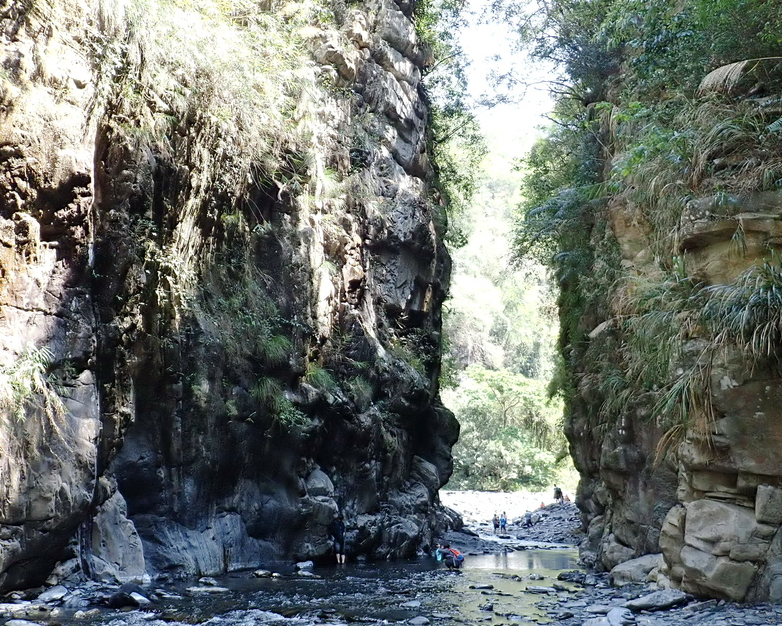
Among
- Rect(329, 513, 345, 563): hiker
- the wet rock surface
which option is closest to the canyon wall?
the wet rock surface

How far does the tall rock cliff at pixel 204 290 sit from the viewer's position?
33.2 ft

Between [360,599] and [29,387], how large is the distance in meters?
6.18

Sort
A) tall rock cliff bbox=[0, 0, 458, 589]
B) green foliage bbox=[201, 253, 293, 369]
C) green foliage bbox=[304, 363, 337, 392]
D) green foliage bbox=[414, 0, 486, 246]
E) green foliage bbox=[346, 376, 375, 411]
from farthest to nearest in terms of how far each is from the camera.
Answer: green foliage bbox=[414, 0, 486, 246]
green foliage bbox=[346, 376, 375, 411]
green foliage bbox=[304, 363, 337, 392]
green foliage bbox=[201, 253, 293, 369]
tall rock cliff bbox=[0, 0, 458, 589]

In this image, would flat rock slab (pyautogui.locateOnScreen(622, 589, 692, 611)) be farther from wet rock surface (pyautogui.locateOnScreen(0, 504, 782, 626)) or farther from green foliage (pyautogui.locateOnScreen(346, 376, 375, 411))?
green foliage (pyautogui.locateOnScreen(346, 376, 375, 411))

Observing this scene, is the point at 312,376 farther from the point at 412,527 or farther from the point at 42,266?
the point at 42,266

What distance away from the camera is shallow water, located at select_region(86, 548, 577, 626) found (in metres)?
9.62

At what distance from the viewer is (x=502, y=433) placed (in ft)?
145

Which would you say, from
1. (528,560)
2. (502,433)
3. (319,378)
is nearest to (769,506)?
(319,378)

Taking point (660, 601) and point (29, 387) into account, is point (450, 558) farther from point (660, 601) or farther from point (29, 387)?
point (29, 387)

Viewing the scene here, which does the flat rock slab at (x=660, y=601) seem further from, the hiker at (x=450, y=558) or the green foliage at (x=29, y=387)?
the hiker at (x=450, y=558)

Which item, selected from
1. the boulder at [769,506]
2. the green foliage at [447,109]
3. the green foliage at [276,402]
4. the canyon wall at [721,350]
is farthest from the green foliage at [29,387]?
the green foliage at [447,109]

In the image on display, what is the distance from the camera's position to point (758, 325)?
8.62 meters

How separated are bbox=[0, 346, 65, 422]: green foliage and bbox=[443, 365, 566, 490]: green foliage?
34196mm

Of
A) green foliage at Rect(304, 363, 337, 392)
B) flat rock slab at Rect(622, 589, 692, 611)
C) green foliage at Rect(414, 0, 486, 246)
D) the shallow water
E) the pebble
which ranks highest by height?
green foliage at Rect(414, 0, 486, 246)
